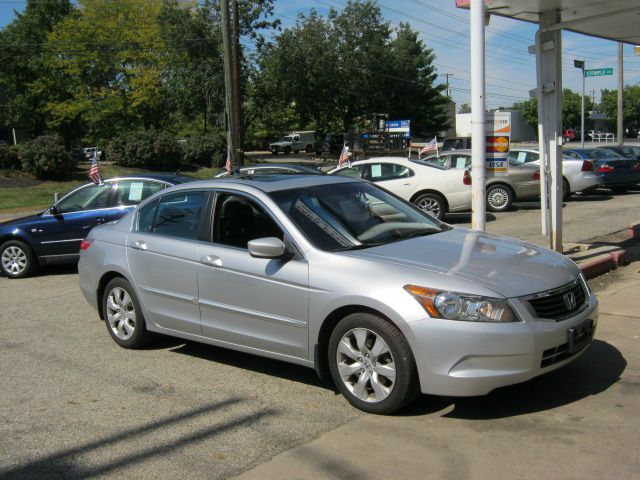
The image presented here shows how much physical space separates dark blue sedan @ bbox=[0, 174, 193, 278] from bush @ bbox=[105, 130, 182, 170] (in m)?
20.5

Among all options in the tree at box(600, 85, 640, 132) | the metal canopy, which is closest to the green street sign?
the metal canopy

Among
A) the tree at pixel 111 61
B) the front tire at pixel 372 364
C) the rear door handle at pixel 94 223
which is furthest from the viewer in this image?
the tree at pixel 111 61

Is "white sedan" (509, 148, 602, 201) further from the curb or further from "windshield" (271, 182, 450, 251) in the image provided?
"windshield" (271, 182, 450, 251)

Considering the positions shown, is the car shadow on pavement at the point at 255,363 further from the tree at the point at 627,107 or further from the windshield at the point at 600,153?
the tree at the point at 627,107

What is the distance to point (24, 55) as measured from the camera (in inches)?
1993

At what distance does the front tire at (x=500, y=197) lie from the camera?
16.7 meters

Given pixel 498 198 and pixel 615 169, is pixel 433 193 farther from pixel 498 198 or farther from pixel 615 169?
pixel 615 169

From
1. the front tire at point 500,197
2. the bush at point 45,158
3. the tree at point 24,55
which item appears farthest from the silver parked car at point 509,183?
the tree at point 24,55

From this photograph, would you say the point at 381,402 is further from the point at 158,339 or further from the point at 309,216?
the point at 158,339

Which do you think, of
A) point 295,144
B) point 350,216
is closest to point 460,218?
point 350,216

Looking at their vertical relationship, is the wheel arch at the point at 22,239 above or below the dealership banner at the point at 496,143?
below

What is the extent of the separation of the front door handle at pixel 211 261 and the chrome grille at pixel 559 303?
246 cm

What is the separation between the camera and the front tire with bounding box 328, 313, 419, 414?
170 inches

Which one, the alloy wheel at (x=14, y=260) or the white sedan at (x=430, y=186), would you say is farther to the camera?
the white sedan at (x=430, y=186)
